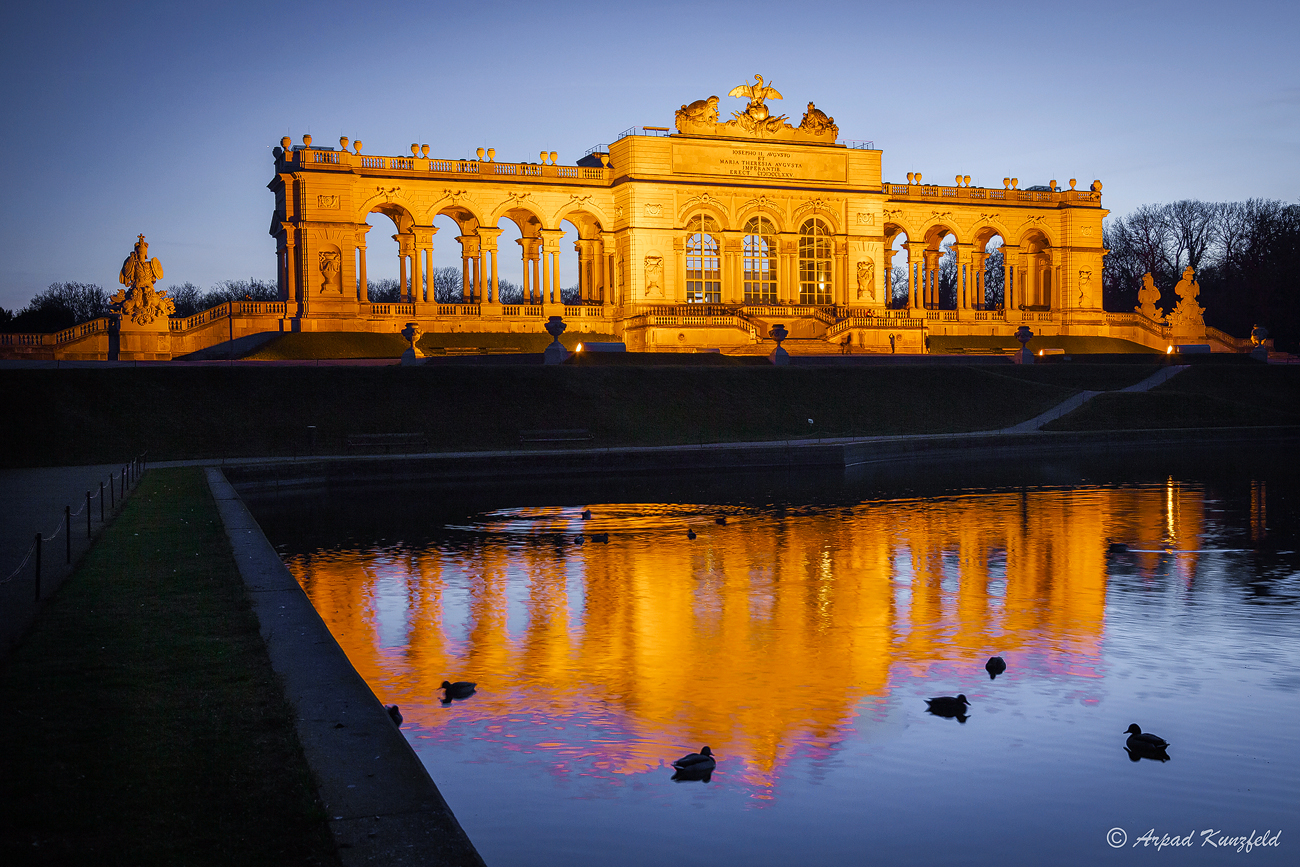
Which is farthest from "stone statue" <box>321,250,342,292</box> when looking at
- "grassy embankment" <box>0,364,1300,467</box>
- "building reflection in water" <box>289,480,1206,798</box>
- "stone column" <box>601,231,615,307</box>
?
"building reflection in water" <box>289,480,1206,798</box>

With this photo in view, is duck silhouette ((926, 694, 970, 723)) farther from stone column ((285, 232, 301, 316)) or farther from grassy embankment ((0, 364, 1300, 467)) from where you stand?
stone column ((285, 232, 301, 316))

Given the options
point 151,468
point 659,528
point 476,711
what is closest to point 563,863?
point 476,711

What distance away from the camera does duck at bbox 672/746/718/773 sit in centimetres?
1001

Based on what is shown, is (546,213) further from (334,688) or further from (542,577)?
(334,688)

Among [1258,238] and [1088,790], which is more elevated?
[1258,238]

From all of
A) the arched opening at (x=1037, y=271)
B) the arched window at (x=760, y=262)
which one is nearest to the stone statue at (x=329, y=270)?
the arched window at (x=760, y=262)

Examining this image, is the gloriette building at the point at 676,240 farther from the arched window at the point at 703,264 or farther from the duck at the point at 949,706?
the duck at the point at 949,706

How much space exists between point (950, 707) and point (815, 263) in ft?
218

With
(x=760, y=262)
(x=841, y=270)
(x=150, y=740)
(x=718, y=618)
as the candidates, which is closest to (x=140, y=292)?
(x=760, y=262)

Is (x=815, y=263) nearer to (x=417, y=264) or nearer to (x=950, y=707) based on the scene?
(x=417, y=264)

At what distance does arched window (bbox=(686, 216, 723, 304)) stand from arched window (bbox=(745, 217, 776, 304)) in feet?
6.79

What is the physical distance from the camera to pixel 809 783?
996cm

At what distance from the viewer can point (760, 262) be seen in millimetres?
75750

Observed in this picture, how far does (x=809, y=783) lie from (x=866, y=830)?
99 cm
